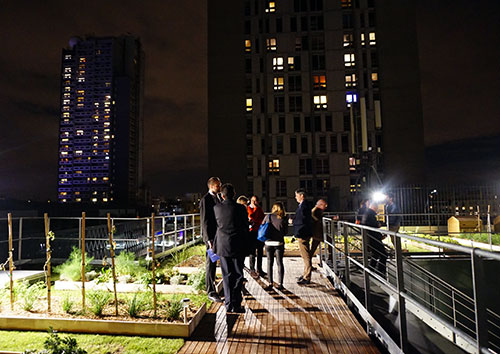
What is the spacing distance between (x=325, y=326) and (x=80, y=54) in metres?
176

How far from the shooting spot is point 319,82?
123ft

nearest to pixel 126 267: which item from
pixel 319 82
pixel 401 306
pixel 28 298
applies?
pixel 28 298

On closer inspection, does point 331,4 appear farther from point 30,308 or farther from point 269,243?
point 30,308

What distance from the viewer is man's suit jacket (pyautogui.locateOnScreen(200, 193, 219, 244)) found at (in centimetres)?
529

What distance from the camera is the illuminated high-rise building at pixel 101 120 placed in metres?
141

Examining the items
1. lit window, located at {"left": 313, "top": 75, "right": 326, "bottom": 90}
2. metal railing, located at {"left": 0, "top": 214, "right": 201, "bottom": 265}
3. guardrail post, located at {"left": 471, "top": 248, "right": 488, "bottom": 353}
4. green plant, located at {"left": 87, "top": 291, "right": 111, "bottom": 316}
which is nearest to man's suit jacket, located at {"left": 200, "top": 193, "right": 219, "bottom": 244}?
metal railing, located at {"left": 0, "top": 214, "right": 201, "bottom": 265}

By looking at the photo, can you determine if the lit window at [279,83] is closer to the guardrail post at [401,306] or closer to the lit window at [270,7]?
the lit window at [270,7]

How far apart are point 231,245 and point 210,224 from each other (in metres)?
0.65

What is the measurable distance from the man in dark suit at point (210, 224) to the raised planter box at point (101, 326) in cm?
112

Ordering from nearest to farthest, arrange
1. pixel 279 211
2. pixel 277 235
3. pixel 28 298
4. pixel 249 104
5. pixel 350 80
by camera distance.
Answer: pixel 28 298, pixel 277 235, pixel 279 211, pixel 350 80, pixel 249 104

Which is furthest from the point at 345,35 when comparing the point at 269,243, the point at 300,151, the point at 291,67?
the point at 269,243

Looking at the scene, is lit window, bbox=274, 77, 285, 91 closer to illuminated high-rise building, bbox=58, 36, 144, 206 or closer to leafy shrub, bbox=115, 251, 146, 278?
→ leafy shrub, bbox=115, 251, 146, 278

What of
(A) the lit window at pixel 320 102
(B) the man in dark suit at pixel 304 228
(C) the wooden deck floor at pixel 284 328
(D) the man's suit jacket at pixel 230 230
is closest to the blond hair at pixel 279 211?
(B) the man in dark suit at pixel 304 228

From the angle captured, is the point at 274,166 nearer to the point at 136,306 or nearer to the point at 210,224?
the point at 210,224
